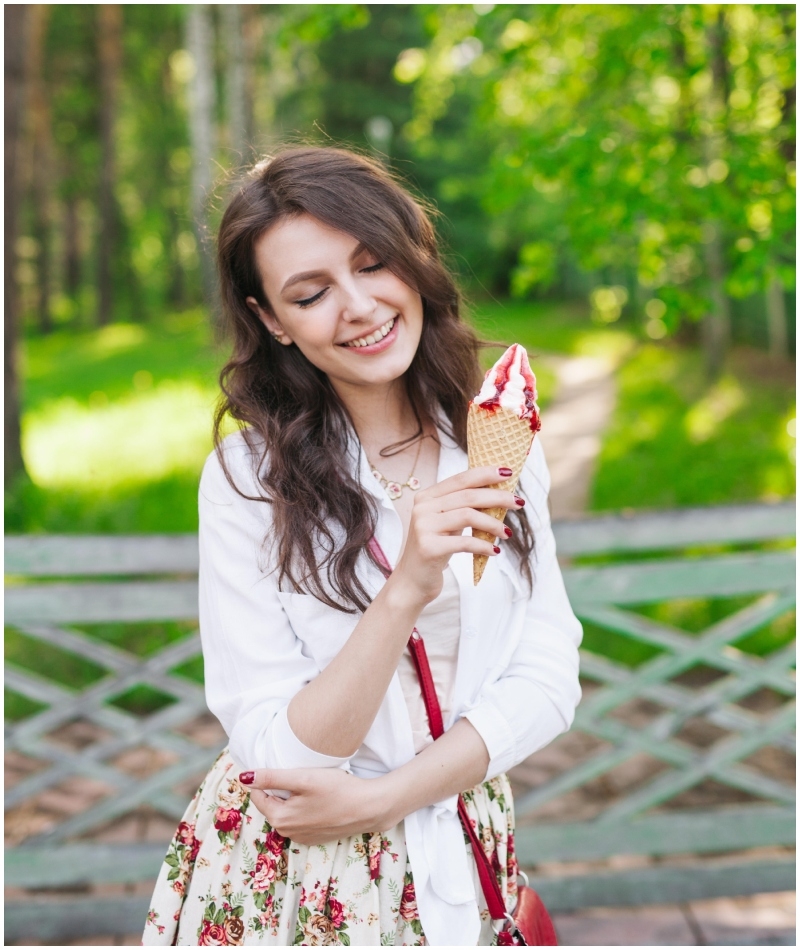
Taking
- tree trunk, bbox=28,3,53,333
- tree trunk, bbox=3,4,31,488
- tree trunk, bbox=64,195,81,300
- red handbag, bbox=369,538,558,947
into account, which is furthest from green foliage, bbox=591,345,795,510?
tree trunk, bbox=64,195,81,300

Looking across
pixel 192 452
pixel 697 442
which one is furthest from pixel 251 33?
pixel 697 442

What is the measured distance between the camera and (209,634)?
1.69 metres

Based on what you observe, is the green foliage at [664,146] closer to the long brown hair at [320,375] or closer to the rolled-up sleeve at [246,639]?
the long brown hair at [320,375]

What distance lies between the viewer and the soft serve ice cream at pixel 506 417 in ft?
5.26

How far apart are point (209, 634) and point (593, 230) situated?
3044 millimetres

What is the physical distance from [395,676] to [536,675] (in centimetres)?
30

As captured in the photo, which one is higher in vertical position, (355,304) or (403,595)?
(355,304)

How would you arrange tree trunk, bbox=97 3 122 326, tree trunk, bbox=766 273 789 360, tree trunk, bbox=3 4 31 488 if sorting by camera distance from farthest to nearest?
tree trunk, bbox=97 3 122 326 → tree trunk, bbox=766 273 789 360 → tree trunk, bbox=3 4 31 488

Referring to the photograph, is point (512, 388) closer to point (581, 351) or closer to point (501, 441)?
point (501, 441)

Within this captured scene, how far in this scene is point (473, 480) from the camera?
4.74ft

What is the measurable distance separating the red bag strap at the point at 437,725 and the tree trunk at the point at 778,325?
13063mm

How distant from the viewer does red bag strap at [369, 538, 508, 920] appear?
172cm

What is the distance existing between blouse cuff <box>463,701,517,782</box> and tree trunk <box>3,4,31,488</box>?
4.35m

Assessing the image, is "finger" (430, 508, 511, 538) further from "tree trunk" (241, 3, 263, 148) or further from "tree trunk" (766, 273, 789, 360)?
"tree trunk" (241, 3, 263, 148)
